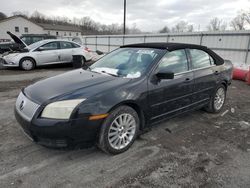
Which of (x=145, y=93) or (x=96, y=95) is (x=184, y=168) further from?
(x=96, y=95)

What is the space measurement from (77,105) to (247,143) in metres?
2.76

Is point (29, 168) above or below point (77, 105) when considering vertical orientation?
below

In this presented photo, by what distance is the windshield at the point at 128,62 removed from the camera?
3123mm

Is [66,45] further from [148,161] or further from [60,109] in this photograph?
[148,161]

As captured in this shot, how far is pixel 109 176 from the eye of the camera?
240 cm

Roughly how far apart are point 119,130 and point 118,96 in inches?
19.9

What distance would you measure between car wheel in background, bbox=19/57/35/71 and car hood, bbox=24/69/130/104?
727 cm

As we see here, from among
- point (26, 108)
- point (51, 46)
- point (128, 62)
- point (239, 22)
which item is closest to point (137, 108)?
point (128, 62)

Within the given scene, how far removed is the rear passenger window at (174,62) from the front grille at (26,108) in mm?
1868

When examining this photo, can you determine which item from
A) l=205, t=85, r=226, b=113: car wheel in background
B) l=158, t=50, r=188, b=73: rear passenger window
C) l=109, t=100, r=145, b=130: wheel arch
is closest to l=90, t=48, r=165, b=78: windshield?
l=158, t=50, r=188, b=73: rear passenger window

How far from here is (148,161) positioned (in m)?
2.71

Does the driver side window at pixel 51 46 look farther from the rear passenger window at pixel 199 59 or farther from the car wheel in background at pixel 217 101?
the car wheel in background at pixel 217 101

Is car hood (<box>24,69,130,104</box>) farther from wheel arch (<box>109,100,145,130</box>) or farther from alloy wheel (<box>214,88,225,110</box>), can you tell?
alloy wheel (<box>214,88,225,110</box>)

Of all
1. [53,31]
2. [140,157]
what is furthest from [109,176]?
[53,31]
